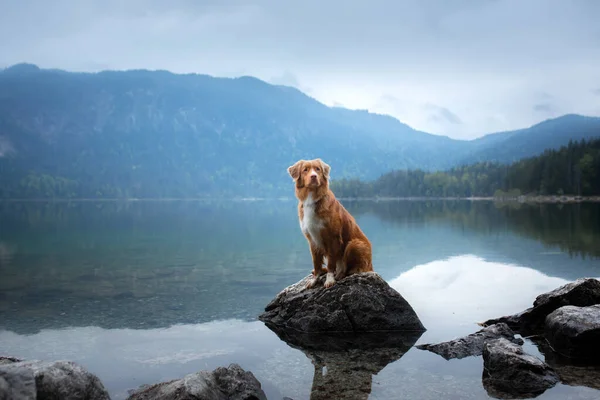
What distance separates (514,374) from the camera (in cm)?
788

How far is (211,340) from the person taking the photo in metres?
11.0

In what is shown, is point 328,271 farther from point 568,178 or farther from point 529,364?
point 568,178

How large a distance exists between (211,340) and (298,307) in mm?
2169

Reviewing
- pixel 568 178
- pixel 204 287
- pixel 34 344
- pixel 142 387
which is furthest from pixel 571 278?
pixel 568 178

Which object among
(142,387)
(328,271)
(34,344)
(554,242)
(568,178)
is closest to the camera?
(142,387)

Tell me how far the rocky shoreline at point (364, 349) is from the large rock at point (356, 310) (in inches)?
0.9

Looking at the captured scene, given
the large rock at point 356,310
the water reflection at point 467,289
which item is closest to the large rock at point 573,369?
the water reflection at point 467,289

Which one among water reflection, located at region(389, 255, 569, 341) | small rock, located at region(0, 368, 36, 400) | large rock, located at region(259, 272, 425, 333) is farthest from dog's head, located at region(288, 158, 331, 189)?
small rock, located at region(0, 368, 36, 400)

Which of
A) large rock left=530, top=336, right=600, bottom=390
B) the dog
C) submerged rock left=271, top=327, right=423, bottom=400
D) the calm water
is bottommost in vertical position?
the calm water

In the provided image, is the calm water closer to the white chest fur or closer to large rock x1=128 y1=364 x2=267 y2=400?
large rock x1=128 y1=364 x2=267 y2=400

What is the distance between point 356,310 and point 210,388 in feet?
16.3

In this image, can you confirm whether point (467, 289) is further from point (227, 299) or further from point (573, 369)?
point (573, 369)

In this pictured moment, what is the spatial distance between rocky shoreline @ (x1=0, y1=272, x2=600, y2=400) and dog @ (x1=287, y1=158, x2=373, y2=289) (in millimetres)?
322

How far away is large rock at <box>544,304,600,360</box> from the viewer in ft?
29.2
